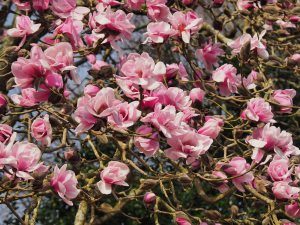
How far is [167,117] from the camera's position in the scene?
1.93 metres

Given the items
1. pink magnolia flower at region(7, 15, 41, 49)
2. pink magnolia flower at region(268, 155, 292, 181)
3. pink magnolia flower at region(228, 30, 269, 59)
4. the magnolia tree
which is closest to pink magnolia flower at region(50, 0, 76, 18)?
the magnolia tree

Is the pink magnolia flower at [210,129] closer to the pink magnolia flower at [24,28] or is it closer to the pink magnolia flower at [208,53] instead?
the pink magnolia flower at [208,53]

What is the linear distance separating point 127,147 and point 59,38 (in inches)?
19.1

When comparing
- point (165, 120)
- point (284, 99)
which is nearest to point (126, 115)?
point (165, 120)

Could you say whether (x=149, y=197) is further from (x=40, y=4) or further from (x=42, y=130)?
(x=40, y=4)

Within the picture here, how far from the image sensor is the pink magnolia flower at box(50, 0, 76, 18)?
8.15 feet

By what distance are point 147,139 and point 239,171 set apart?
0.43m

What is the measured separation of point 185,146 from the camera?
6.63 ft

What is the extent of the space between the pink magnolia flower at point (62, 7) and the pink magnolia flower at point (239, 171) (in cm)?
86

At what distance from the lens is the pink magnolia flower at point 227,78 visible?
2562mm

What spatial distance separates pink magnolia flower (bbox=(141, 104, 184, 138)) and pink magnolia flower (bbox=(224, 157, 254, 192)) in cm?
37

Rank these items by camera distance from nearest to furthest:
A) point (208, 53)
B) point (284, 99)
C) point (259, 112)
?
point (259, 112) → point (284, 99) → point (208, 53)

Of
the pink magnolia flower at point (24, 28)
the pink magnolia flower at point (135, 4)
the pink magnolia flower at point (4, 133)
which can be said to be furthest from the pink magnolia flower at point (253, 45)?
the pink magnolia flower at point (4, 133)

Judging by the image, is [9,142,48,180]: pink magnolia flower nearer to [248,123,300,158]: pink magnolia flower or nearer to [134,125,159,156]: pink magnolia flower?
[134,125,159,156]: pink magnolia flower
